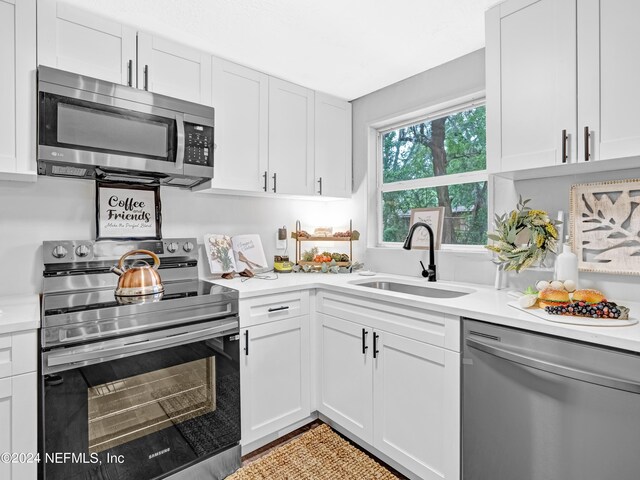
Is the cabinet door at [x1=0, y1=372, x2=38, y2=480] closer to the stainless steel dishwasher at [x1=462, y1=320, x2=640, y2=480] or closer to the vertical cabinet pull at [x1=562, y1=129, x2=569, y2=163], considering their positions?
the stainless steel dishwasher at [x1=462, y1=320, x2=640, y2=480]

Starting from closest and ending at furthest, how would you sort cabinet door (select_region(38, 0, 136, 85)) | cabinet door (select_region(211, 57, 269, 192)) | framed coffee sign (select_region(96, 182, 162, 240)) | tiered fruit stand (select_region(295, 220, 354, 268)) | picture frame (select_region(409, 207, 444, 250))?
1. cabinet door (select_region(38, 0, 136, 85))
2. framed coffee sign (select_region(96, 182, 162, 240))
3. cabinet door (select_region(211, 57, 269, 192))
4. picture frame (select_region(409, 207, 444, 250))
5. tiered fruit stand (select_region(295, 220, 354, 268))

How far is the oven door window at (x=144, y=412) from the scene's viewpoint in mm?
1357

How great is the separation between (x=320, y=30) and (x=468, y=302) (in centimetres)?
162

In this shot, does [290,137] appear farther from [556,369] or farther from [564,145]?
[556,369]

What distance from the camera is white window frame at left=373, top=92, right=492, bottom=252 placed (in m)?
2.25

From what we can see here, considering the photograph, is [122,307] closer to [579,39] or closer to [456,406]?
[456,406]

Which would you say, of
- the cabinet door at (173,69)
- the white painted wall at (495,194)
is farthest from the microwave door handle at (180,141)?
the white painted wall at (495,194)

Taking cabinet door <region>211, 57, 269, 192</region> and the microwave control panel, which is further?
cabinet door <region>211, 57, 269, 192</region>

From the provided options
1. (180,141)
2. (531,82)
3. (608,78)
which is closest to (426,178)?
(531,82)

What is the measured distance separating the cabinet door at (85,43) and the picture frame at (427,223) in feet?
6.38

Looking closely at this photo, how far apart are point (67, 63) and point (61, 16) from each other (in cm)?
21

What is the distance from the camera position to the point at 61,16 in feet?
5.42

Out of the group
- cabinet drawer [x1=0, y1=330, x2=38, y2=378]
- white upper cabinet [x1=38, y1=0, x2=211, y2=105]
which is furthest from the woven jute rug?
white upper cabinet [x1=38, y1=0, x2=211, y2=105]

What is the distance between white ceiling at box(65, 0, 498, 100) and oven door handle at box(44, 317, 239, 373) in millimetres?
1573
